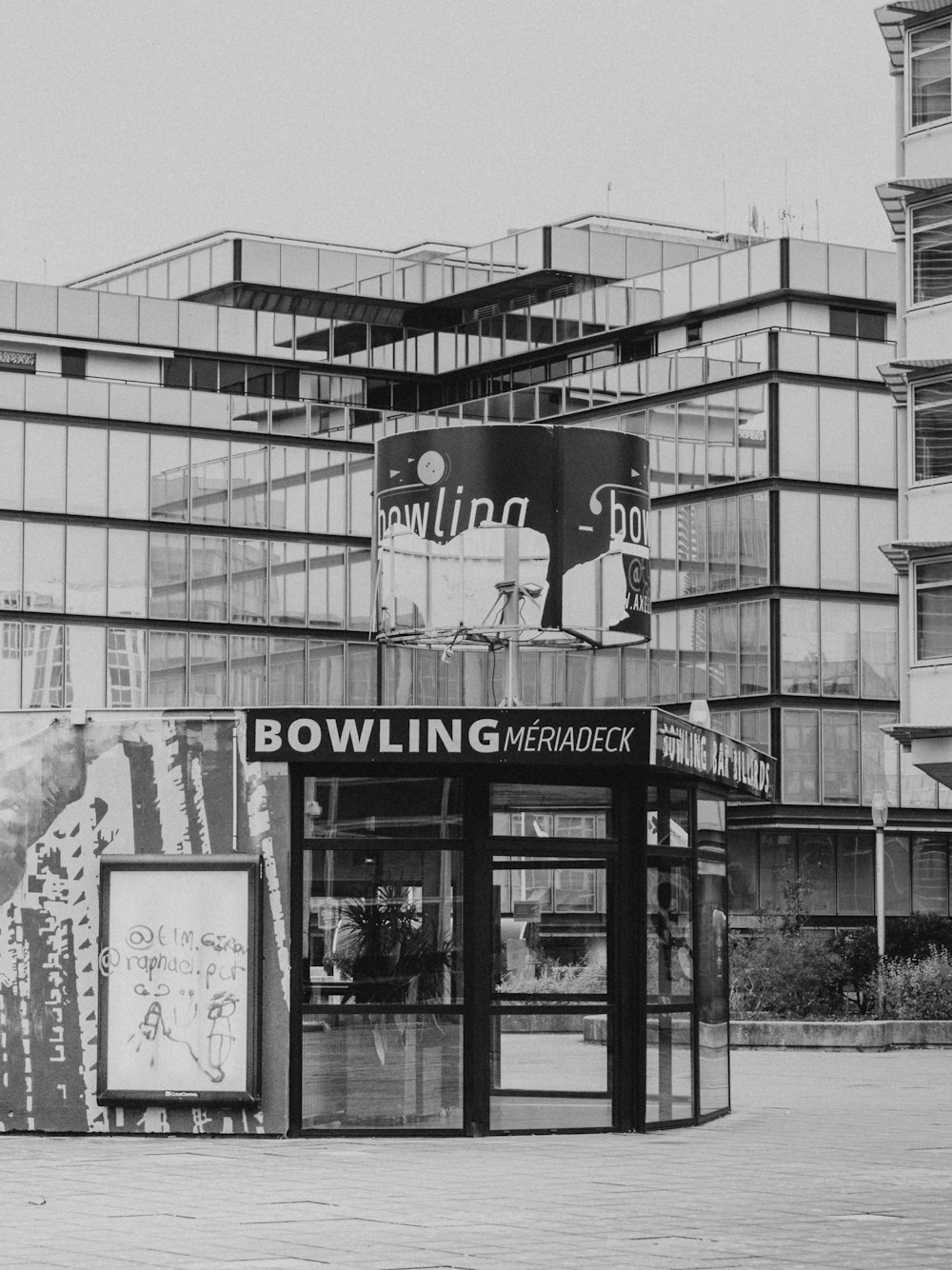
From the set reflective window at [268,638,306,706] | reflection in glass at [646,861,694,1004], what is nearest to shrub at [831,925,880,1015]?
reflection in glass at [646,861,694,1004]

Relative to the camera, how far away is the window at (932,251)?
43875 millimetres

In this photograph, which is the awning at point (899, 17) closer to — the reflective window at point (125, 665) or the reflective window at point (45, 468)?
the reflective window at point (45, 468)

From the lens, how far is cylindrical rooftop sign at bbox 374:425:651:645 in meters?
18.9

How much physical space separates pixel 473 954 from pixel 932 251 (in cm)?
3012

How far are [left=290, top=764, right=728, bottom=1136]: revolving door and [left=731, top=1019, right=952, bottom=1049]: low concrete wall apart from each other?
18.3m

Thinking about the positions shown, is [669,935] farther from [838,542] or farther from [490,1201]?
[838,542]

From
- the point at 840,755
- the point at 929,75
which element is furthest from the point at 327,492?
the point at 929,75

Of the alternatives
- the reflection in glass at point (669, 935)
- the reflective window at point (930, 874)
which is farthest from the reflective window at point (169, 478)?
the reflection in glass at point (669, 935)

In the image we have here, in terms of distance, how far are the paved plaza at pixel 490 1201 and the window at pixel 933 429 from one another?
26.3 metres

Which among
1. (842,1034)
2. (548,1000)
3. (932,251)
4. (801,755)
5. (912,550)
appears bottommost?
(842,1034)

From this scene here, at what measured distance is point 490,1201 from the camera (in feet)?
42.2

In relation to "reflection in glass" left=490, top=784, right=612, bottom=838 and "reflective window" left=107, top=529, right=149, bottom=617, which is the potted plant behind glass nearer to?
"reflection in glass" left=490, top=784, right=612, bottom=838

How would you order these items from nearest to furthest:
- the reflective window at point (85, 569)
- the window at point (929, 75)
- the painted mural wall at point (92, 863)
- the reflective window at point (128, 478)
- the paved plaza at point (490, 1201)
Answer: the paved plaza at point (490, 1201) → the painted mural wall at point (92, 863) → the window at point (929, 75) → the reflective window at point (85, 569) → the reflective window at point (128, 478)

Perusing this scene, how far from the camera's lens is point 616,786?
17.6 meters
